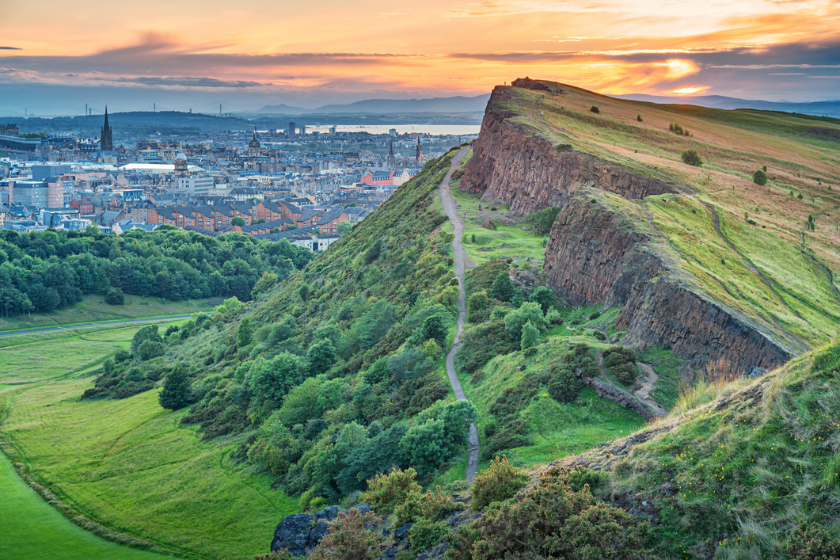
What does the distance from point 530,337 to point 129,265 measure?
10446 centimetres

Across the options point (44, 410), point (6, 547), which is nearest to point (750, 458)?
point (6, 547)

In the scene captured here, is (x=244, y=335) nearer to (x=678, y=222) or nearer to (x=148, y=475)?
(x=148, y=475)

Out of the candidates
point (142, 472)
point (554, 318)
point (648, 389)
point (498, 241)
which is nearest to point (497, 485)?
point (648, 389)

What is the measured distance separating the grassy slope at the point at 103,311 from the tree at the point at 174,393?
57.1m

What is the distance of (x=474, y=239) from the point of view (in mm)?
58062

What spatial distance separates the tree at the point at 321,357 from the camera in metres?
49.8

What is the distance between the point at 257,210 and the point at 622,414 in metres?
180

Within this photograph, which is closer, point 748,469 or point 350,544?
point 748,469

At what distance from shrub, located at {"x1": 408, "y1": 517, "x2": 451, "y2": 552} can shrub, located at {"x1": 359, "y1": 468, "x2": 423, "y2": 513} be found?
2737 millimetres

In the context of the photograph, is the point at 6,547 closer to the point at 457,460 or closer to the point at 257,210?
the point at 457,460

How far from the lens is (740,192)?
52.1 m

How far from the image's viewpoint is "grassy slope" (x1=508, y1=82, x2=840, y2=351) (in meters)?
31.3

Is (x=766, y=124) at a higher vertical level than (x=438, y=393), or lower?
higher

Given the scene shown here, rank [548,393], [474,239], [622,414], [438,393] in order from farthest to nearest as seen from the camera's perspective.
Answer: [474,239]
[438,393]
[548,393]
[622,414]
